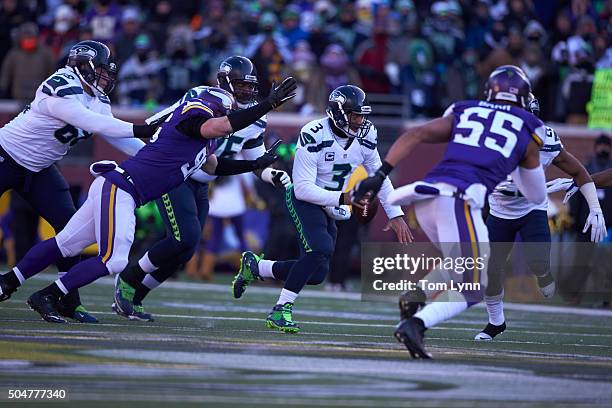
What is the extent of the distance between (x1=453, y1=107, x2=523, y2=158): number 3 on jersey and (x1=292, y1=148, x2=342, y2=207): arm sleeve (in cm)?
185

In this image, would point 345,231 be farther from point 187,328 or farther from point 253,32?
point 187,328

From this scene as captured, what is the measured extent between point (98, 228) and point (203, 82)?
8.78 m

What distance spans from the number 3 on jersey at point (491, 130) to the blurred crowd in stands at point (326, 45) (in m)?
9.46

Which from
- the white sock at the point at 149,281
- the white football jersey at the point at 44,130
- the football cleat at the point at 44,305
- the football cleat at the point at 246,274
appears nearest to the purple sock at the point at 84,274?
the football cleat at the point at 44,305

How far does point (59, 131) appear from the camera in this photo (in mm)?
8961

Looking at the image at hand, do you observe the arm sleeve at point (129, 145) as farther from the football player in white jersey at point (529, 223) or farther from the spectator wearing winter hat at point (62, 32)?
the spectator wearing winter hat at point (62, 32)

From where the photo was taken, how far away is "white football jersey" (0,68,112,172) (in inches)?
350

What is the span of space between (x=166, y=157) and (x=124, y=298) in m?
1.46

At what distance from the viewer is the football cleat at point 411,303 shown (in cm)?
729

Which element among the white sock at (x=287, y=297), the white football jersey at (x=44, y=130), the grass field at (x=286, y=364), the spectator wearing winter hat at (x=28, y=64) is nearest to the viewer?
the grass field at (x=286, y=364)

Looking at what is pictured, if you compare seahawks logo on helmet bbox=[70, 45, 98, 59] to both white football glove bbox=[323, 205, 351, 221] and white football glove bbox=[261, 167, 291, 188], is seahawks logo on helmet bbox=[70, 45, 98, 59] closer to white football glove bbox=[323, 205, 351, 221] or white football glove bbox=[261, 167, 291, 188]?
white football glove bbox=[261, 167, 291, 188]

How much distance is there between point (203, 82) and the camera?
17.0m

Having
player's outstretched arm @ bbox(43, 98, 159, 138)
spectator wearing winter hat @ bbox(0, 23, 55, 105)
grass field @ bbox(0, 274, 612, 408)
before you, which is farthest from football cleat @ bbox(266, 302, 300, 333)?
→ spectator wearing winter hat @ bbox(0, 23, 55, 105)

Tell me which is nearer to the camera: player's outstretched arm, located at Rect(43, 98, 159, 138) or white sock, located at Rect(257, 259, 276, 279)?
player's outstretched arm, located at Rect(43, 98, 159, 138)
